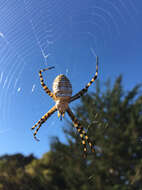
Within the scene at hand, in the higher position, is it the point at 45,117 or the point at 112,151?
the point at 45,117

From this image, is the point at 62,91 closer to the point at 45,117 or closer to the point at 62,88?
the point at 62,88

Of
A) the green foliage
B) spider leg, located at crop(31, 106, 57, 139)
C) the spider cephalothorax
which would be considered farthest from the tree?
the spider cephalothorax

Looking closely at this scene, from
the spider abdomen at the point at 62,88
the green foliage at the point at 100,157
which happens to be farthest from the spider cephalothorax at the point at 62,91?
the green foliage at the point at 100,157

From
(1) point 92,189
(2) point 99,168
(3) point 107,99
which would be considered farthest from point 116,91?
(1) point 92,189

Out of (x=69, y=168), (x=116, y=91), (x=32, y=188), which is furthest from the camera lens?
(x=32, y=188)

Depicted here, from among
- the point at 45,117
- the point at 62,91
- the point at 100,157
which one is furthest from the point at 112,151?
the point at 62,91

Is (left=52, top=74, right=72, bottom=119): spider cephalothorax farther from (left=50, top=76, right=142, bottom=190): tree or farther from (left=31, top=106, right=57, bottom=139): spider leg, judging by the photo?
(left=50, top=76, right=142, bottom=190): tree

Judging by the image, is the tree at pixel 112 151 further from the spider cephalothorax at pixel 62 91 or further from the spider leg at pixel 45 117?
the spider cephalothorax at pixel 62 91

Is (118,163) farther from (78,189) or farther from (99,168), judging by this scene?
(78,189)

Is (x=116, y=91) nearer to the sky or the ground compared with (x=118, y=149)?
nearer to the sky
